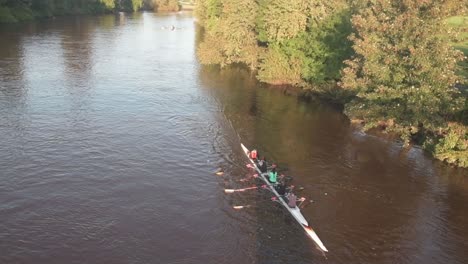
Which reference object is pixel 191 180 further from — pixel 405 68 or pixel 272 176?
pixel 405 68

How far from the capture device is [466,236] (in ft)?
89.9

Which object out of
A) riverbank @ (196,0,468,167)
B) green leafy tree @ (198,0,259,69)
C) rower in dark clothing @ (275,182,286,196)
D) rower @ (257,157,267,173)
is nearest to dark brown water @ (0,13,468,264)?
rower in dark clothing @ (275,182,286,196)

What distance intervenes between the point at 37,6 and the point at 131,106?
82.1 m

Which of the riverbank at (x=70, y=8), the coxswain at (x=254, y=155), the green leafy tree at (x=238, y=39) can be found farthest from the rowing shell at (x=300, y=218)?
the riverbank at (x=70, y=8)

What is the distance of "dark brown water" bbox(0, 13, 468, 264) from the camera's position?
2511 cm

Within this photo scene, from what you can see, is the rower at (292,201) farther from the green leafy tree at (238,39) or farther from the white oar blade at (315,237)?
the green leafy tree at (238,39)

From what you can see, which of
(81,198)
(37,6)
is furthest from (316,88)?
(37,6)

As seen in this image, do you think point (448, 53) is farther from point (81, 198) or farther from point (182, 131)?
point (81, 198)

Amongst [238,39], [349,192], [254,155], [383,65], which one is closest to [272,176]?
[254,155]

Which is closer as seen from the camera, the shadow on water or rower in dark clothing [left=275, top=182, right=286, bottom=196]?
the shadow on water

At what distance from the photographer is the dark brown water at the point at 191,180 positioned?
2511 cm

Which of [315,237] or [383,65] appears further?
[383,65]

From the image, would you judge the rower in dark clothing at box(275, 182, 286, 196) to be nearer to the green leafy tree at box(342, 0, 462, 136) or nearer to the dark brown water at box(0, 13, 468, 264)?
the dark brown water at box(0, 13, 468, 264)

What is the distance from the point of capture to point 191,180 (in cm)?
3259
